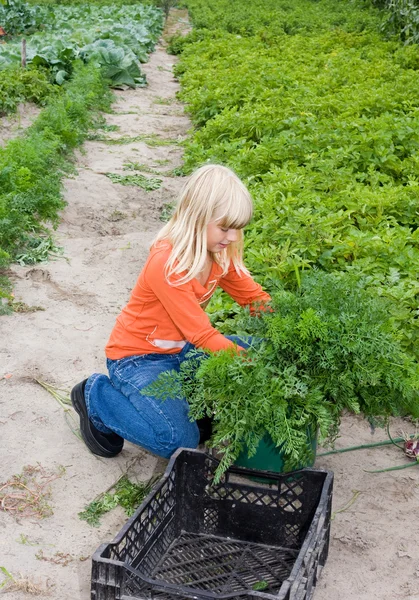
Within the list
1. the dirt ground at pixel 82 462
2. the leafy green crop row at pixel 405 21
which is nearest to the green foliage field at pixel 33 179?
the dirt ground at pixel 82 462

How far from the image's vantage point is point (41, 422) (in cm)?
373

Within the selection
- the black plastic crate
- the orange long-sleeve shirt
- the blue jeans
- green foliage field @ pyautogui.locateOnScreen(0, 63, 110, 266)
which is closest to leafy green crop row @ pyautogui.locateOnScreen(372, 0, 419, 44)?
green foliage field @ pyautogui.locateOnScreen(0, 63, 110, 266)

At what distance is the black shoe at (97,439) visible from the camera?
3.47 meters

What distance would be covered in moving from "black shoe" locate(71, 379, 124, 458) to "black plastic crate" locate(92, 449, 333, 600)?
1.76 ft

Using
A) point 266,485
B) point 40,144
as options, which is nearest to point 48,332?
point 266,485

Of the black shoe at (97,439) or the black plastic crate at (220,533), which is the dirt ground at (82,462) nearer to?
the black shoe at (97,439)

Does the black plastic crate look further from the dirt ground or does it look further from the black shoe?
the black shoe

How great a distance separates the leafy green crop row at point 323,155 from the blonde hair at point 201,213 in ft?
1.58

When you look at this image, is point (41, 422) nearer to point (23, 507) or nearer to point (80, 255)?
point (23, 507)

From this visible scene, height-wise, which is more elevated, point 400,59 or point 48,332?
point 48,332

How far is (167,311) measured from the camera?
10.6 ft

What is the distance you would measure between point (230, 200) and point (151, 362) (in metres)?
0.81

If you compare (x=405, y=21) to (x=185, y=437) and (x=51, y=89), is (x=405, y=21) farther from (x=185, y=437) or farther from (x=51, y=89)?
(x=185, y=437)

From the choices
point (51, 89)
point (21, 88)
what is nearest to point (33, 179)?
point (21, 88)
